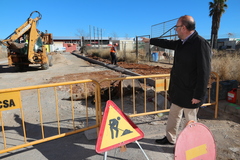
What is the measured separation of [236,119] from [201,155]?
285 centimetres

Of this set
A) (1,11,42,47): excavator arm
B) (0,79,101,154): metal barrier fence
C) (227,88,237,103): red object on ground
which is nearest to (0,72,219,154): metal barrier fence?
(0,79,101,154): metal barrier fence

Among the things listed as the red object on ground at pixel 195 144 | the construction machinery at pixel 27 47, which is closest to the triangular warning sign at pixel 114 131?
the red object on ground at pixel 195 144

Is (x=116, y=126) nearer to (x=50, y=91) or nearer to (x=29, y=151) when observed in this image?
(x=29, y=151)

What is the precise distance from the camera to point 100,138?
246 cm

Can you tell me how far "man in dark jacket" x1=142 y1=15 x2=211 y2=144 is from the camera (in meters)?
2.50

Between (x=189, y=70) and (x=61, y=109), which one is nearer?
(x=189, y=70)

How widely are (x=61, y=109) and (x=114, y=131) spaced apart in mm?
3559

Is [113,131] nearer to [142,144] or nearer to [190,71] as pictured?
[142,144]

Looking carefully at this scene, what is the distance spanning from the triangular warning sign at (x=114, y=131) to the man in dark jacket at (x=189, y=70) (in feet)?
2.85

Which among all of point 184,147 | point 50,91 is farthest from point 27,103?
point 184,147

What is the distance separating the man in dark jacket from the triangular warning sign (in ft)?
2.85

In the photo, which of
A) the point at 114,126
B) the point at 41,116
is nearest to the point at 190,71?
the point at 114,126

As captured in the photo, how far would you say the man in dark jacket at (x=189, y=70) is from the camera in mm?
2504

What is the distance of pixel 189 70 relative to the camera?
2.67 meters
